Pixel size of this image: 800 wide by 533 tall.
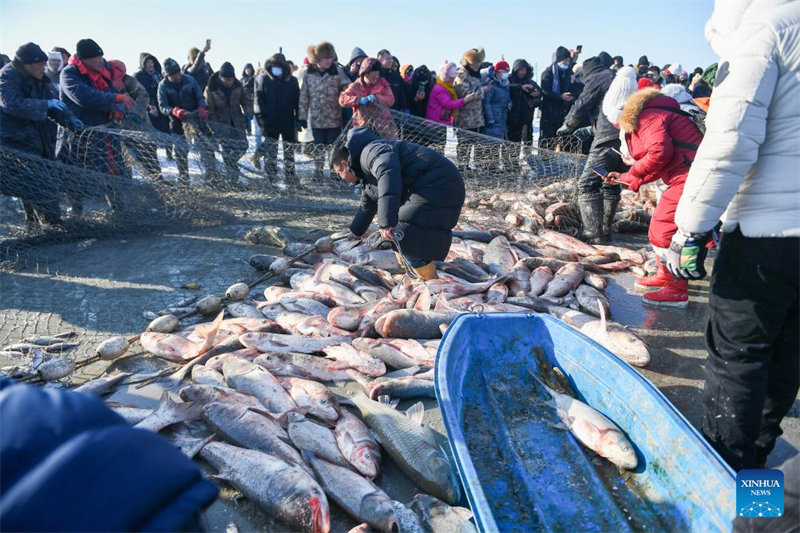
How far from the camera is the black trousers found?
222 centimetres

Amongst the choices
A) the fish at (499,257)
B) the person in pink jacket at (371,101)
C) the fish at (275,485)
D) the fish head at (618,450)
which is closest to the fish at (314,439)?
the fish at (275,485)

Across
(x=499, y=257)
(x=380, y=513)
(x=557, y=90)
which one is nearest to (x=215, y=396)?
(x=380, y=513)

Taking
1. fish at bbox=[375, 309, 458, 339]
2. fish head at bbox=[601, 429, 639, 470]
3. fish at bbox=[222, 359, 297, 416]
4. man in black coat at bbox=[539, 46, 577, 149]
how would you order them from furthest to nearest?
man in black coat at bbox=[539, 46, 577, 149], fish at bbox=[375, 309, 458, 339], fish at bbox=[222, 359, 297, 416], fish head at bbox=[601, 429, 639, 470]

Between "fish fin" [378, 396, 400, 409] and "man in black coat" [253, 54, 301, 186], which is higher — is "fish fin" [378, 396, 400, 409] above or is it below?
below

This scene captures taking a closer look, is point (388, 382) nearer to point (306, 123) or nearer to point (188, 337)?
point (188, 337)

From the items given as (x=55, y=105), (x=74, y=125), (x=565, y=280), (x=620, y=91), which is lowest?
(x=565, y=280)

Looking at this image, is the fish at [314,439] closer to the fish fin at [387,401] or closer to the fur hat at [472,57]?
the fish fin at [387,401]

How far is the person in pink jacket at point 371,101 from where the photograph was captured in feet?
26.2

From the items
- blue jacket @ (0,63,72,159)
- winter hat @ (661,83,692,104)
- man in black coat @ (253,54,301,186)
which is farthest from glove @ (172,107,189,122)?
winter hat @ (661,83,692,104)

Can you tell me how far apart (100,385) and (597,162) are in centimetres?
562

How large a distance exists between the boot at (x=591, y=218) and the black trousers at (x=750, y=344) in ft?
13.7

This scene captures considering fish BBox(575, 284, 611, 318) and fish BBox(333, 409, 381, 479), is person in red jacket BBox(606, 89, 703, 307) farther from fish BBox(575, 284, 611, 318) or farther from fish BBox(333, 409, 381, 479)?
fish BBox(333, 409, 381, 479)

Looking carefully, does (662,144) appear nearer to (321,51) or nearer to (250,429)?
(250,429)

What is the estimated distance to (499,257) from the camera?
5.82 m
